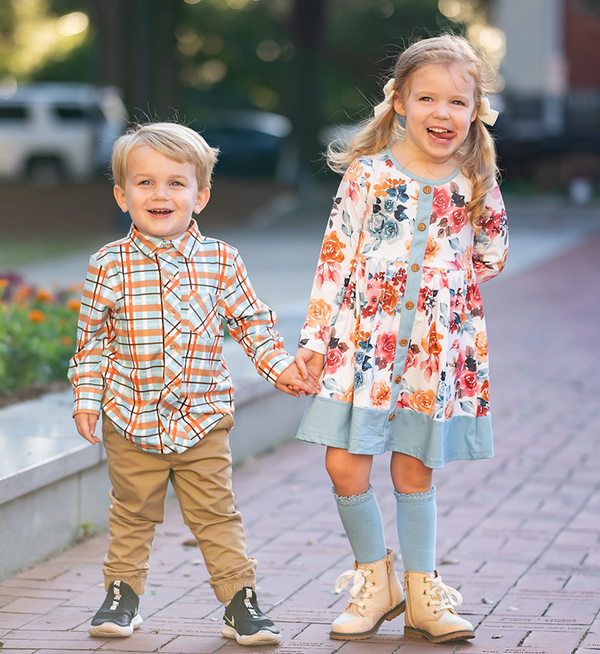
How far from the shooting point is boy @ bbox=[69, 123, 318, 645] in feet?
9.46

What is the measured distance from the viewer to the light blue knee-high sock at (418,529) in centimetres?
303

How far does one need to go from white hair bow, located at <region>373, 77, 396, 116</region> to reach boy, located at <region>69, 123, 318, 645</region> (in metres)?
0.49

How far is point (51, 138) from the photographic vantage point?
21.7 meters

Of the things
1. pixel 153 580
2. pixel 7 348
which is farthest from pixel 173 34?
pixel 153 580

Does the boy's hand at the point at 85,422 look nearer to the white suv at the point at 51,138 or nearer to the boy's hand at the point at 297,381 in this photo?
the boy's hand at the point at 297,381

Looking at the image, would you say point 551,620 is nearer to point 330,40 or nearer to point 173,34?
point 173,34

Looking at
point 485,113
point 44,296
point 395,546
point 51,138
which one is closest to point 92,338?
point 485,113

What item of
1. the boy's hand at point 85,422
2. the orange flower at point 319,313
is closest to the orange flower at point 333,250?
the orange flower at point 319,313

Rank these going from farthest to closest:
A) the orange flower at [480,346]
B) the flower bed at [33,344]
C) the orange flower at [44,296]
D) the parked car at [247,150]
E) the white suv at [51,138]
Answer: the parked car at [247,150], the white suv at [51,138], the orange flower at [44,296], the flower bed at [33,344], the orange flower at [480,346]

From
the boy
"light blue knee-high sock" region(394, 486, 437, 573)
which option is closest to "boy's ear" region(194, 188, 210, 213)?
the boy

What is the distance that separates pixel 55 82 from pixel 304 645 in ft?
131

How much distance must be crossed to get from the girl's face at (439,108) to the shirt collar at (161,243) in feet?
2.23

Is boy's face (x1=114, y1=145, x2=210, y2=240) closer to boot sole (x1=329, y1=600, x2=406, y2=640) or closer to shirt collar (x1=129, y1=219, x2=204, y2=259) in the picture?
shirt collar (x1=129, y1=219, x2=204, y2=259)

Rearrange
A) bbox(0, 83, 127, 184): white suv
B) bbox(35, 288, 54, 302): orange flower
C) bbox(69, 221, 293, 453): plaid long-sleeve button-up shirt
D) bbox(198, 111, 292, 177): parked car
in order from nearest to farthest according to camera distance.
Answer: bbox(69, 221, 293, 453): plaid long-sleeve button-up shirt → bbox(35, 288, 54, 302): orange flower → bbox(0, 83, 127, 184): white suv → bbox(198, 111, 292, 177): parked car
